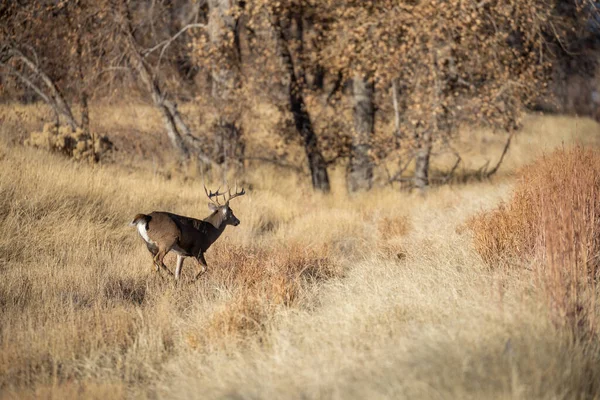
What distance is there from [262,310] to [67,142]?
7.64 metres

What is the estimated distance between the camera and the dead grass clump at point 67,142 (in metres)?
11.1

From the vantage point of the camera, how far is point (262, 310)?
533 cm

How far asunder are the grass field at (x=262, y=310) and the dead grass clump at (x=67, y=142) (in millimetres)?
949

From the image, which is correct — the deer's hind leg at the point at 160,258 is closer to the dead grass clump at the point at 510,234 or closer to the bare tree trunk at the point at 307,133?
the dead grass clump at the point at 510,234

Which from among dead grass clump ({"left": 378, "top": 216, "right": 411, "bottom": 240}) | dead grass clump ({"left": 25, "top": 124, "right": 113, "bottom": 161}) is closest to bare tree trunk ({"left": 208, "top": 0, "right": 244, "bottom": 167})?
dead grass clump ({"left": 25, "top": 124, "right": 113, "bottom": 161})

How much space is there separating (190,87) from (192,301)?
10.9 m

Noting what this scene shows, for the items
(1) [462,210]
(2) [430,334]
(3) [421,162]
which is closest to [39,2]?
(3) [421,162]

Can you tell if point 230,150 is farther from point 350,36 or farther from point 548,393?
point 548,393

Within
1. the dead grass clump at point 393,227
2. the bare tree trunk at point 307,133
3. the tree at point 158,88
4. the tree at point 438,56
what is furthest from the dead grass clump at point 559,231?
the tree at point 158,88

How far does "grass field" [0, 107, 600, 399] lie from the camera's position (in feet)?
12.1

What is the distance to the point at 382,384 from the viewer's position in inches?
137

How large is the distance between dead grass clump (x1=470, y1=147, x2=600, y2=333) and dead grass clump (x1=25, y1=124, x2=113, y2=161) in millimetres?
7196

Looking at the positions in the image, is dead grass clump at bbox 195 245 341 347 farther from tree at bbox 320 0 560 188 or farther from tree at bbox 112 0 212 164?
tree at bbox 112 0 212 164

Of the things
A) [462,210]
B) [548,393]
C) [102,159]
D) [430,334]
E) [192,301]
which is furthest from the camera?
[102,159]
